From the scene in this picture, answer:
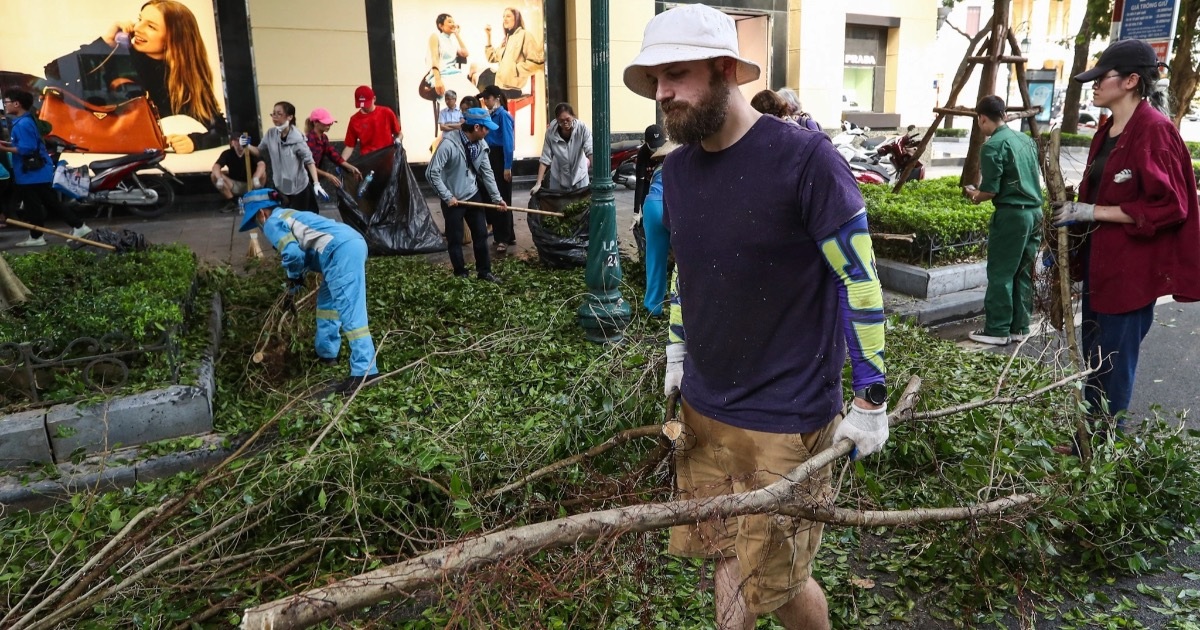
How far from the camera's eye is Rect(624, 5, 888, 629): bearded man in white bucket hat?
2.17 m

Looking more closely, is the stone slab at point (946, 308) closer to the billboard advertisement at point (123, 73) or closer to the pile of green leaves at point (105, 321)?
the pile of green leaves at point (105, 321)

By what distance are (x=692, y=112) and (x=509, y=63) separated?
13.7 meters

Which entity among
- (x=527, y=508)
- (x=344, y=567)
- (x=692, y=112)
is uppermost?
(x=692, y=112)

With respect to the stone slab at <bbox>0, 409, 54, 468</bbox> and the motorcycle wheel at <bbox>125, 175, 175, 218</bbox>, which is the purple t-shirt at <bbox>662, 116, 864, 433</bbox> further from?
the motorcycle wheel at <bbox>125, 175, 175, 218</bbox>

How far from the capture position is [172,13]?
1248 centimetres

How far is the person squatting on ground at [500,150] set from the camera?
32.1ft

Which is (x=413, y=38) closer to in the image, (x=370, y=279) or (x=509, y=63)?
(x=509, y=63)

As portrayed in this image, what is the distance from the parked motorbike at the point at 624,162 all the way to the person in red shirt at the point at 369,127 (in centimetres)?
605

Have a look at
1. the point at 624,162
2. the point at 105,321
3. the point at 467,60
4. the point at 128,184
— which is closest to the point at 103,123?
the point at 128,184

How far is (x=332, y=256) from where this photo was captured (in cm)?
544

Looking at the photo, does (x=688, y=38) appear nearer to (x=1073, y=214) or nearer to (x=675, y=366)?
(x=675, y=366)

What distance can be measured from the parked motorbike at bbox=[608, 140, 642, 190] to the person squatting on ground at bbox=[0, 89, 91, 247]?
8759 millimetres

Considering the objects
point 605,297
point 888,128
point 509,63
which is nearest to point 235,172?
point 509,63

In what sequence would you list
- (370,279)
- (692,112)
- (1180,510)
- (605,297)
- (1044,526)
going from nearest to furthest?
(692,112) → (1044,526) → (1180,510) → (605,297) → (370,279)
